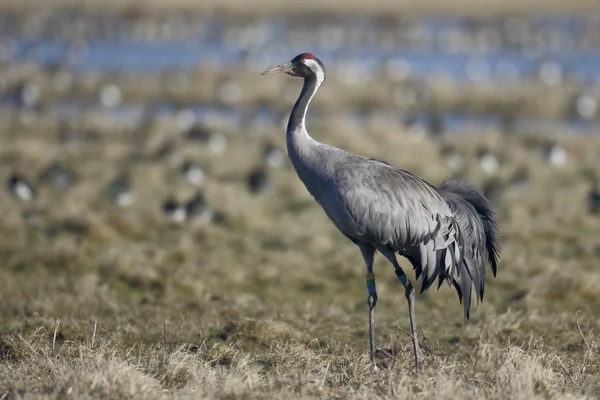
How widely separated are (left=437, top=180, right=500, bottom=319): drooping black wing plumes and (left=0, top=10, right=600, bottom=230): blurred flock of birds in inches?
215

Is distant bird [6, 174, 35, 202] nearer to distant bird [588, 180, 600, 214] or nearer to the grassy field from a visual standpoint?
the grassy field

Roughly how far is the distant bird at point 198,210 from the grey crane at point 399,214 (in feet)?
17.0

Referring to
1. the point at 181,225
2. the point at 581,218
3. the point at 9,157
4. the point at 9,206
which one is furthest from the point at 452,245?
the point at 9,157

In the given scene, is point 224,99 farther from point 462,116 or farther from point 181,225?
point 181,225

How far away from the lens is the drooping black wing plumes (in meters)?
5.73

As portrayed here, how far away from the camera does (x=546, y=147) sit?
51.1 feet

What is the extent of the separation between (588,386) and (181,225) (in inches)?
256

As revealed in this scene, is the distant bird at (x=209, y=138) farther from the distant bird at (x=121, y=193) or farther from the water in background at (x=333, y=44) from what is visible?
the water in background at (x=333, y=44)

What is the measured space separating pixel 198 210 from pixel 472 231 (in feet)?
18.5

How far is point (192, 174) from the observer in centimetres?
1316

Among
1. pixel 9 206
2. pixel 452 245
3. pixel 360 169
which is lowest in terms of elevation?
pixel 9 206

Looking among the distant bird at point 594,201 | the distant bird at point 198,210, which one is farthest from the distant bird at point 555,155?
the distant bird at point 198,210

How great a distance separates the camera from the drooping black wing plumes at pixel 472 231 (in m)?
5.73

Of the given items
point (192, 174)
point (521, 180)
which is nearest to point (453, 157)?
point (521, 180)
